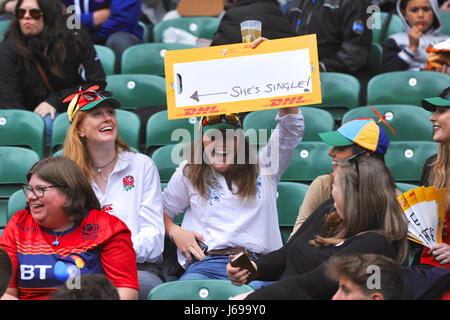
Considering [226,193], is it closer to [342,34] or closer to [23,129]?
[23,129]

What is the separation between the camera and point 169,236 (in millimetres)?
3508

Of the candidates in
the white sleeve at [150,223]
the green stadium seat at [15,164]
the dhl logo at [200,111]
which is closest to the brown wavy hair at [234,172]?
the white sleeve at [150,223]

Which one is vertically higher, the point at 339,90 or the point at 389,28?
the point at 389,28

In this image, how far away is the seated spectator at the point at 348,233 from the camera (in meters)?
2.60

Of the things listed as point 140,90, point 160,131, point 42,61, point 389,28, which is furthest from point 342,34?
point 42,61

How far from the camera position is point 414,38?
5293 millimetres

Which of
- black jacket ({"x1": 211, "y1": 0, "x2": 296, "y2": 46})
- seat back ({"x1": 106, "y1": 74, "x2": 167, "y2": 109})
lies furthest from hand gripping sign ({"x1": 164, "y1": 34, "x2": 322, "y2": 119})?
Answer: seat back ({"x1": 106, "y1": 74, "x2": 167, "y2": 109})

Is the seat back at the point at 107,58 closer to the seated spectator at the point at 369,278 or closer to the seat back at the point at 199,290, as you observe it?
the seat back at the point at 199,290

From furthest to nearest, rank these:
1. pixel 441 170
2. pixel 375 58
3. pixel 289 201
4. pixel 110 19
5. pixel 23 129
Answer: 1. pixel 110 19
2. pixel 375 58
3. pixel 23 129
4. pixel 289 201
5. pixel 441 170

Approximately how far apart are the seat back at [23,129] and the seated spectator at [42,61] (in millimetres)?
322

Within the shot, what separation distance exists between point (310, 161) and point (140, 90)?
1.50 metres

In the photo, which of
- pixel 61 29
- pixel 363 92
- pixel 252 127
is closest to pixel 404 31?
pixel 363 92

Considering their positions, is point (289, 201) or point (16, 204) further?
point (289, 201)

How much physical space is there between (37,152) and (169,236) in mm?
1245
